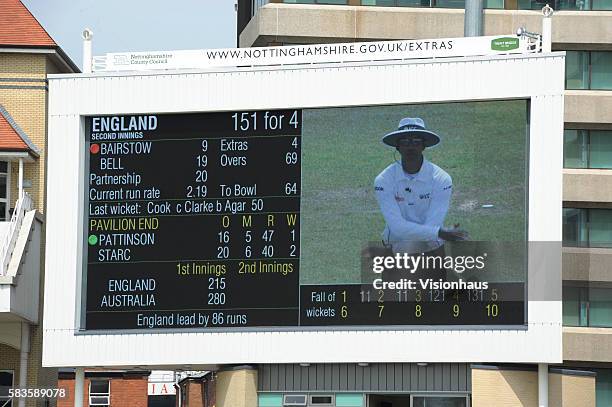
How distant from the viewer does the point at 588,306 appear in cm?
5509

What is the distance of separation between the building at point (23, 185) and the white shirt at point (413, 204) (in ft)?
28.4

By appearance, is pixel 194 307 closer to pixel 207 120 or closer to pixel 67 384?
pixel 207 120

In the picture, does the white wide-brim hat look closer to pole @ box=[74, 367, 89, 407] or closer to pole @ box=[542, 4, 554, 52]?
pole @ box=[542, 4, 554, 52]

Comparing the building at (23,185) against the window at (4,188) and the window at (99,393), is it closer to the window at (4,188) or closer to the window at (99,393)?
the window at (4,188)

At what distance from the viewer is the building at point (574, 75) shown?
54.6 m

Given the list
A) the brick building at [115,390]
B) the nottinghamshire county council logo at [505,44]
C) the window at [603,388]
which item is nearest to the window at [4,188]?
the nottinghamshire county council logo at [505,44]

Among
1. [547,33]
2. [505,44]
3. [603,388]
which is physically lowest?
[603,388]

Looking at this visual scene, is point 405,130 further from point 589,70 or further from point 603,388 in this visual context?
point 589,70

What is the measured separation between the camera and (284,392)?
109 feet

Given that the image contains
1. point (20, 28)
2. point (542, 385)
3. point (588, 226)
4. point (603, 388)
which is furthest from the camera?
point (588, 226)

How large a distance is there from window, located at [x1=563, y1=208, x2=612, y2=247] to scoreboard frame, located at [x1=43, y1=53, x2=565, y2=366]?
→ 78.0ft

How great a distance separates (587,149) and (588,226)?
2.58 metres

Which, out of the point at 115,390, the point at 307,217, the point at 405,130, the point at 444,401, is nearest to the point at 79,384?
the point at 307,217

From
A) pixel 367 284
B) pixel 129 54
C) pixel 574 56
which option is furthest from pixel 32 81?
pixel 574 56
